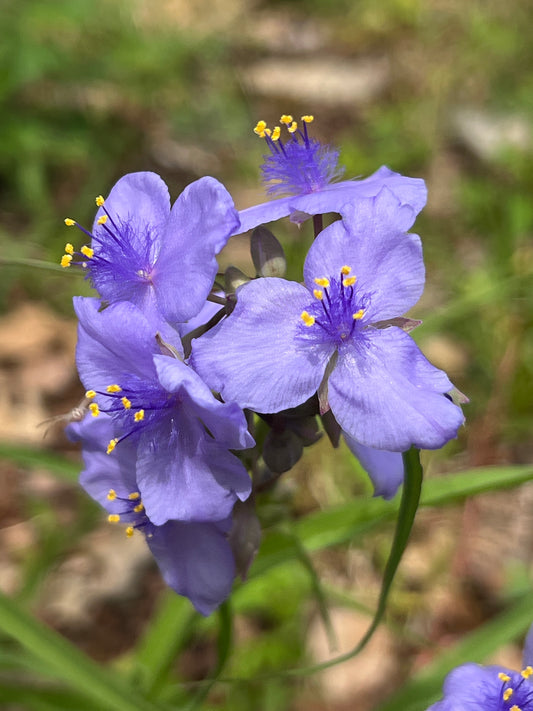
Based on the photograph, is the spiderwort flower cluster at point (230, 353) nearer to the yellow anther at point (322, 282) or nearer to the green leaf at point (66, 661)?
the yellow anther at point (322, 282)

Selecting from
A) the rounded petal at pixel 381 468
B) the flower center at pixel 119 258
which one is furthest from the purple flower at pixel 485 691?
the flower center at pixel 119 258

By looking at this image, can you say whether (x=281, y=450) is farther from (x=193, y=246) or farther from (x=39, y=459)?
(x=39, y=459)

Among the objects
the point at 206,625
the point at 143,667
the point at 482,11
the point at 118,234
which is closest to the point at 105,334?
the point at 118,234

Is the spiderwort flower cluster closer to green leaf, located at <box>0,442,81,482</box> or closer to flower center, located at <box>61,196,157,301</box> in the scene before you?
flower center, located at <box>61,196,157,301</box>

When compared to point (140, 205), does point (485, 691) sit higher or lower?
lower

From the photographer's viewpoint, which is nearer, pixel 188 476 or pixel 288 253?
pixel 188 476

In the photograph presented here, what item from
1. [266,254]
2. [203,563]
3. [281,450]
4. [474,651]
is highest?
[266,254]

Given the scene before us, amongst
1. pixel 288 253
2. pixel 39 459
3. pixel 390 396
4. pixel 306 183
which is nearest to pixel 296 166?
pixel 306 183

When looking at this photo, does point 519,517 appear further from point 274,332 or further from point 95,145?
point 95,145
